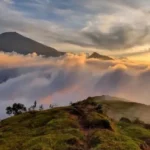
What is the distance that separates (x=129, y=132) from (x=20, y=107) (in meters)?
123

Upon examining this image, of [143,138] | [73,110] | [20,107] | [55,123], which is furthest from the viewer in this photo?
[20,107]

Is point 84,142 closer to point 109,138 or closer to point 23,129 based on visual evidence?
point 109,138

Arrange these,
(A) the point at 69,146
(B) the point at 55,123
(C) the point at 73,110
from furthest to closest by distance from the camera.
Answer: (C) the point at 73,110
(B) the point at 55,123
(A) the point at 69,146

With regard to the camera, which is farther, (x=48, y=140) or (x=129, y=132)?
(x=129, y=132)

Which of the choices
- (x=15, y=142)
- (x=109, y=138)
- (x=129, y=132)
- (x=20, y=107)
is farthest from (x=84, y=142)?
(x=20, y=107)

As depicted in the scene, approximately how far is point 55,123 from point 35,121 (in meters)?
12.4

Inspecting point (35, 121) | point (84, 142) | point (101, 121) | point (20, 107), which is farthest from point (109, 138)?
point (20, 107)

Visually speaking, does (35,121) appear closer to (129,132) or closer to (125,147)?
(129,132)

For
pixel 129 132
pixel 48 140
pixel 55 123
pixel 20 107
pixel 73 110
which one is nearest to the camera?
pixel 48 140

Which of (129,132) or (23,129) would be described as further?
(129,132)

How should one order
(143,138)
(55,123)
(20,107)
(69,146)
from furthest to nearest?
(20,107), (143,138), (55,123), (69,146)

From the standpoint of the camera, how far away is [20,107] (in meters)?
200

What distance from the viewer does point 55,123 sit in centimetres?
7538

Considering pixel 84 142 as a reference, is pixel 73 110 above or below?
above
